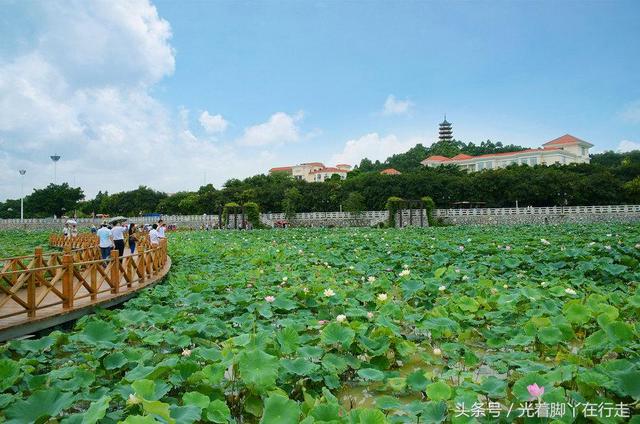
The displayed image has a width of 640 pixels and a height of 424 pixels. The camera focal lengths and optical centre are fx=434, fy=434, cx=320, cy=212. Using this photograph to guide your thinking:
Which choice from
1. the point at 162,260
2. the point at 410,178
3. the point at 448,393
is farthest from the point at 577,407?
the point at 410,178

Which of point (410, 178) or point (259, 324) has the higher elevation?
point (410, 178)

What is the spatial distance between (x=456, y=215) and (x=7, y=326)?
104 feet

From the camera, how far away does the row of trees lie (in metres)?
35.8

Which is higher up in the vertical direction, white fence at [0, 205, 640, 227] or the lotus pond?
white fence at [0, 205, 640, 227]

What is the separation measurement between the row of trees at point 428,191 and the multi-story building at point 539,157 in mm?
9044

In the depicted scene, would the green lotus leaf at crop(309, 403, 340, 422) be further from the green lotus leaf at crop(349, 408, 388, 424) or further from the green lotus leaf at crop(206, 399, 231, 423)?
the green lotus leaf at crop(206, 399, 231, 423)

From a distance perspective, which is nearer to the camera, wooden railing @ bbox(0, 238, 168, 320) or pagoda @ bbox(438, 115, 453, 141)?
wooden railing @ bbox(0, 238, 168, 320)

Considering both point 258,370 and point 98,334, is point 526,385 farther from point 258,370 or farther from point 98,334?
point 98,334

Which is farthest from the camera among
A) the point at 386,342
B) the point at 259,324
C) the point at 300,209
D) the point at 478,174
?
the point at 300,209

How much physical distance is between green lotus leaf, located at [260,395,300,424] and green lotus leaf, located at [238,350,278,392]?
0.31m

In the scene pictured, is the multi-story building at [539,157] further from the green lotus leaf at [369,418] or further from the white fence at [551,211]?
the green lotus leaf at [369,418]

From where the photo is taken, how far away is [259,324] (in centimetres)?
372

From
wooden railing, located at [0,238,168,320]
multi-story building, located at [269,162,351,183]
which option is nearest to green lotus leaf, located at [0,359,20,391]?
wooden railing, located at [0,238,168,320]

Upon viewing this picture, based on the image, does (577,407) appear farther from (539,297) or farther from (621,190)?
(621,190)
